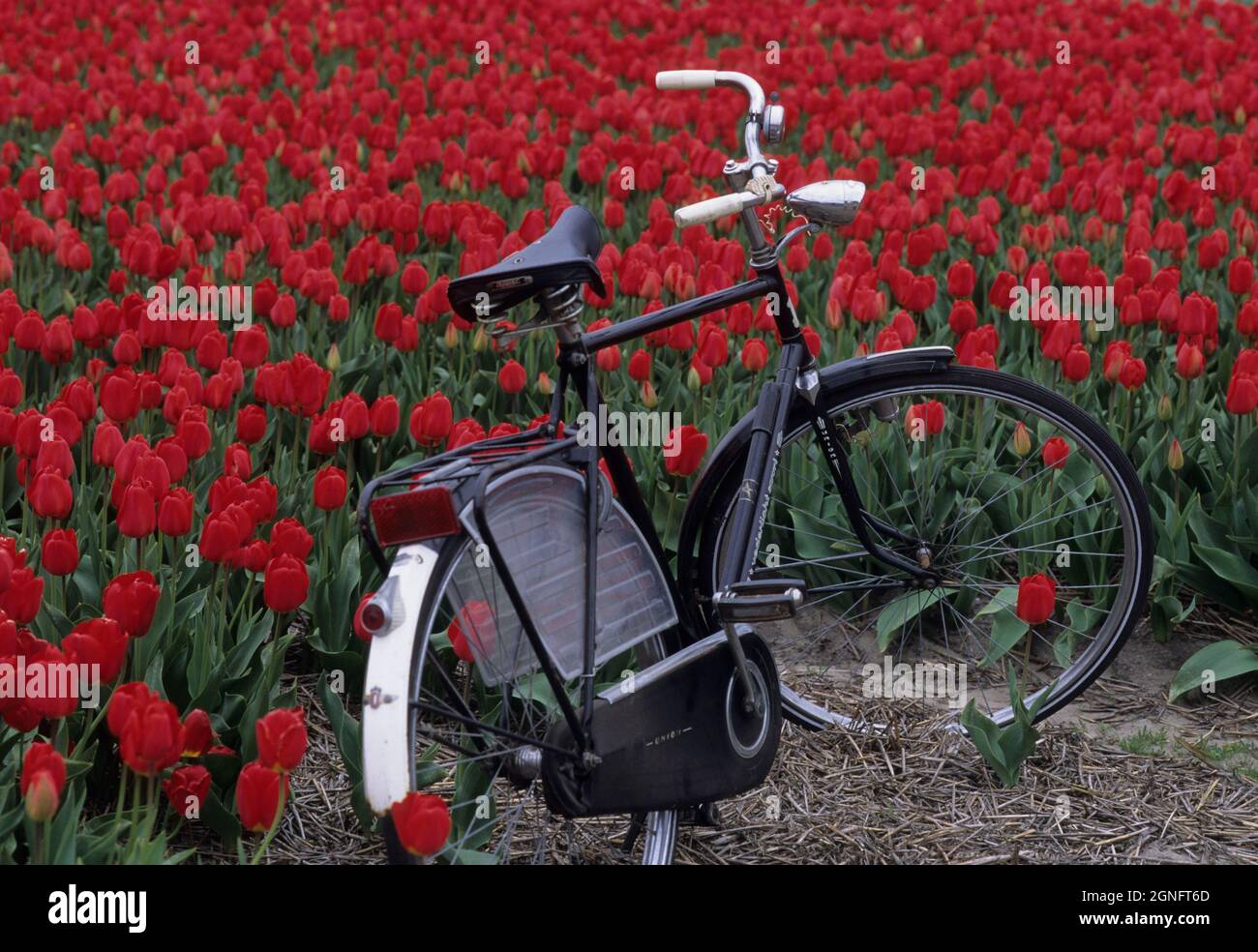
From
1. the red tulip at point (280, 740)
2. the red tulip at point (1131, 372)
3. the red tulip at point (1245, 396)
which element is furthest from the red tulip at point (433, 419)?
the red tulip at point (1245, 396)

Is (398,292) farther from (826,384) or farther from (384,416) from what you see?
(826,384)

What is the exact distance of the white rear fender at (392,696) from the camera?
2.65 meters

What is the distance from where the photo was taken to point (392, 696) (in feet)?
8.80

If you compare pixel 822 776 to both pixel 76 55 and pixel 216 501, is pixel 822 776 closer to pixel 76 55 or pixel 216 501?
pixel 216 501

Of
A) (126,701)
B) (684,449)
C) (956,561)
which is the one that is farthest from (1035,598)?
(126,701)

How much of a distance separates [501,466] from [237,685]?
99 cm

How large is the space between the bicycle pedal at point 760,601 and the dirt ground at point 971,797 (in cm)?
62

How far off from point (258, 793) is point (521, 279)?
105 cm

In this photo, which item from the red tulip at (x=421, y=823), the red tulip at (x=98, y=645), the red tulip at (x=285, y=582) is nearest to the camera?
the red tulip at (x=421, y=823)

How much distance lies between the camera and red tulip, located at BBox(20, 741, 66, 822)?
2.52 m

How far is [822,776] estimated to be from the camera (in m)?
3.79

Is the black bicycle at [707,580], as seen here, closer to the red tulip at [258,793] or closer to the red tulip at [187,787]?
the red tulip at [258,793]
